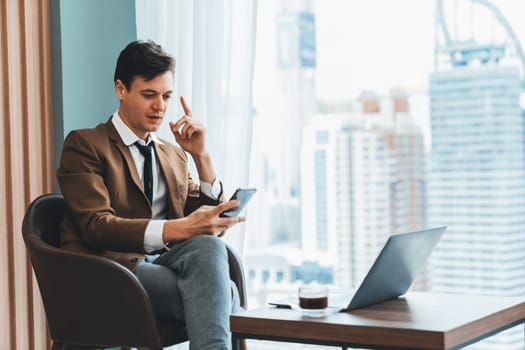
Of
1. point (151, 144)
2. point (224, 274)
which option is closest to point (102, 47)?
point (151, 144)

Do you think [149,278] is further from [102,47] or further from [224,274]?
[102,47]

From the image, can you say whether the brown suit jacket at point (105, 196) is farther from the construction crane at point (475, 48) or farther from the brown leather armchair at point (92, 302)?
the construction crane at point (475, 48)

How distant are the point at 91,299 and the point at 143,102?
2.11ft

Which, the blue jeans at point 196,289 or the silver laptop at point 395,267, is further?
the blue jeans at point 196,289

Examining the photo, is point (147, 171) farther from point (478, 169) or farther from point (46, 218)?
point (478, 169)

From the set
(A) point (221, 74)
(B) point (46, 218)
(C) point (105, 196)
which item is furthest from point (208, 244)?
(A) point (221, 74)

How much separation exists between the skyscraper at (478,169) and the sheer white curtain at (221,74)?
3.22 ft

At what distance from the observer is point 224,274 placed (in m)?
2.06

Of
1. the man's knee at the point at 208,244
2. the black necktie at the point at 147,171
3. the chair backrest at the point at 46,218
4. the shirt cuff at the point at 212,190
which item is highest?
the black necktie at the point at 147,171

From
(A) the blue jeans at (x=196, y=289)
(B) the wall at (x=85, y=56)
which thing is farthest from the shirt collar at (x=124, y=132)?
(B) the wall at (x=85, y=56)

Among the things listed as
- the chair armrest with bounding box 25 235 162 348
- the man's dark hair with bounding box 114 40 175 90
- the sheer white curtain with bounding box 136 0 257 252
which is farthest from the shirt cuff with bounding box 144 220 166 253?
the sheer white curtain with bounding box 136 0 257 252

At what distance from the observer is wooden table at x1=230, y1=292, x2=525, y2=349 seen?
157 centimetres

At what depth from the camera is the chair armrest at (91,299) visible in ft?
6.75

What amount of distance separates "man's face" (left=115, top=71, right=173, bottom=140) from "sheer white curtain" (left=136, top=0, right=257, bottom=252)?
698 millimetres
